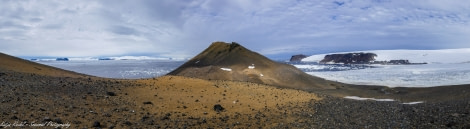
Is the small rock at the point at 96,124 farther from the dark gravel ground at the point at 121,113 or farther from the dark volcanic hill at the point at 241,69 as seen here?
the dark volcanic hill at the point at 241,69

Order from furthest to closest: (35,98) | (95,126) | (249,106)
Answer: (249,106), (35,98), (95,126)

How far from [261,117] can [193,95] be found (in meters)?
4.23

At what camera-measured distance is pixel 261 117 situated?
10188 mm

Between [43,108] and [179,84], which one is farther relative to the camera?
[179,84]

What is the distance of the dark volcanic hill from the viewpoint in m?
25.4

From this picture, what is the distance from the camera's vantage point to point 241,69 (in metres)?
26.9

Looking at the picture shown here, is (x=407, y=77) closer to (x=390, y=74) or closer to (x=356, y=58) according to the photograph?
(x=390, y=74)

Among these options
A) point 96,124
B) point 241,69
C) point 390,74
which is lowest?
point 96,124

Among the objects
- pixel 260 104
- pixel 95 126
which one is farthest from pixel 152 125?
pixel 260 104

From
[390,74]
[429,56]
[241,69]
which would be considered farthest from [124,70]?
[429,56]

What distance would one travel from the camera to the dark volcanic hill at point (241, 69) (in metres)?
25.4

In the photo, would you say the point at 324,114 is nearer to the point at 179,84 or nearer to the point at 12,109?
the point at 179,84

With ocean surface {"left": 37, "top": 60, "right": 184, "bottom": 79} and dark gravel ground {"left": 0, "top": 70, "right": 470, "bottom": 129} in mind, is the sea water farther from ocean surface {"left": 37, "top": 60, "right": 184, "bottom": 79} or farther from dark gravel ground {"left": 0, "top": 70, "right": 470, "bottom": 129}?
ocean surface {"left": 37, "top": 60, "right": 184, "bottom": 79}

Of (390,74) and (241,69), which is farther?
(390,74)
